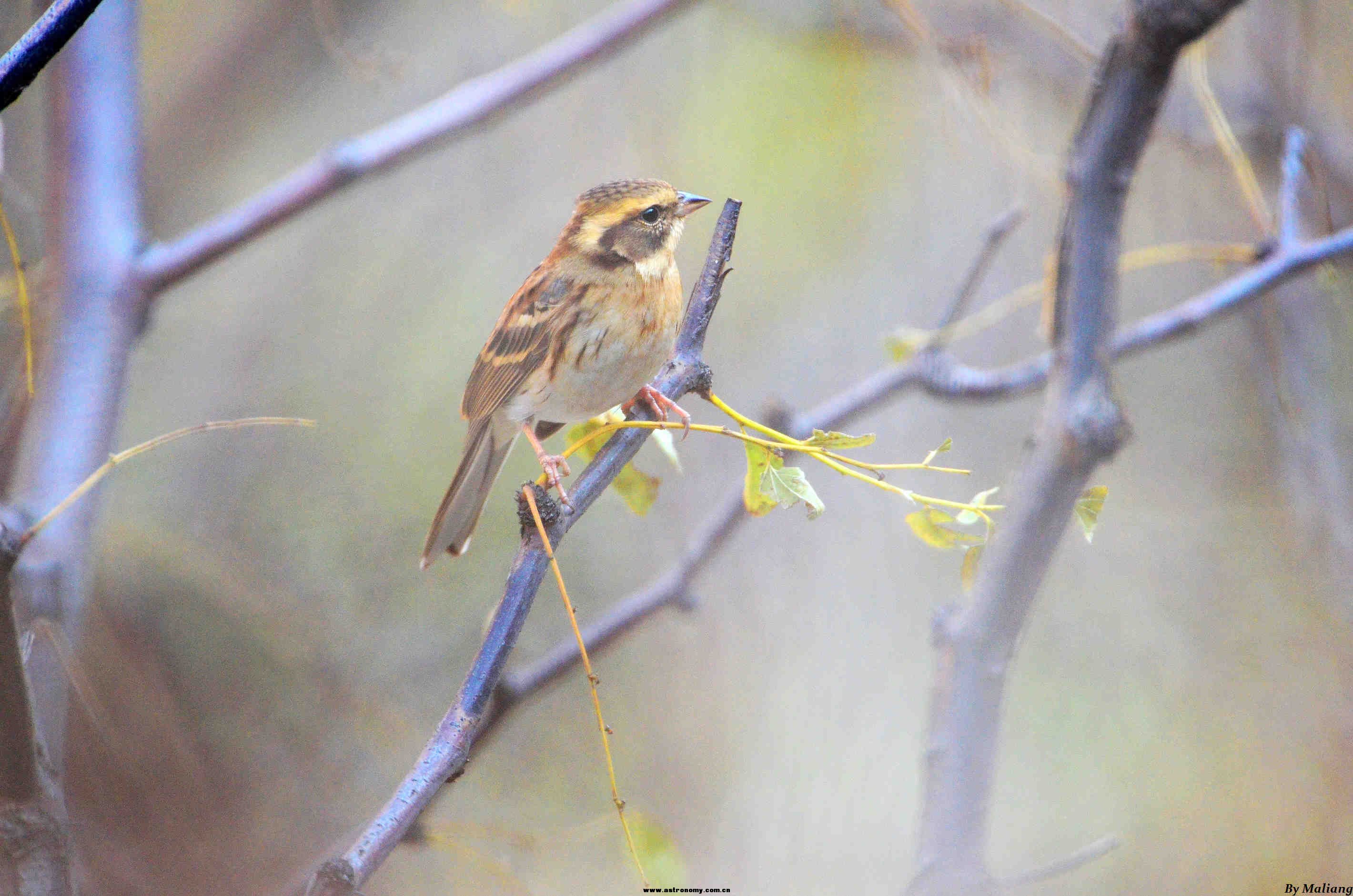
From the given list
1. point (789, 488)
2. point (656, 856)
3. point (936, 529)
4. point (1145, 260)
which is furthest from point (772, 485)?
point (1145, 260)

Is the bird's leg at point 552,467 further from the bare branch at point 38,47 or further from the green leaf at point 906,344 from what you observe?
the green leaf at point 906,344

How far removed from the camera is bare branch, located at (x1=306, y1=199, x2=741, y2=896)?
1.39 feet

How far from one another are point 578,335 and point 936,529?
15.3 inches

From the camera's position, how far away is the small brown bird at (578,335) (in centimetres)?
78

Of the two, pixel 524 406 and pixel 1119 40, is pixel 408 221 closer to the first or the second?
pixel 524 406

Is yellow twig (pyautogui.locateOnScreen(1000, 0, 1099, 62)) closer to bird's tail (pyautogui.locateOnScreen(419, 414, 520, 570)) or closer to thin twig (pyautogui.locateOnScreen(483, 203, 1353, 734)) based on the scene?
thin twig (pyautogui.locateOnScreen(483, 203, 1353, 734))

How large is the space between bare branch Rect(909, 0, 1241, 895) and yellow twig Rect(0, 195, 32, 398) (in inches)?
29.3

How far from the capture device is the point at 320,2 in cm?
117

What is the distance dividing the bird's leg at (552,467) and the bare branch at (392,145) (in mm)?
362

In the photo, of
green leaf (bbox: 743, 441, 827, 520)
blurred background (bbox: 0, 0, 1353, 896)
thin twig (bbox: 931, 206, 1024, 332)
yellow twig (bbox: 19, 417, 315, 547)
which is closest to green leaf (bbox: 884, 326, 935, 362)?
thin twig (bbox: 931, 206, 1024, 332)

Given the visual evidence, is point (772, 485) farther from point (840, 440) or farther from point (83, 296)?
point (83, 296)

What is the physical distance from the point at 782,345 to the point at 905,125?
0.46 m

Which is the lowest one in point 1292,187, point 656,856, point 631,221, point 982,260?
point 656,856

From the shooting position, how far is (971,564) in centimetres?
64
